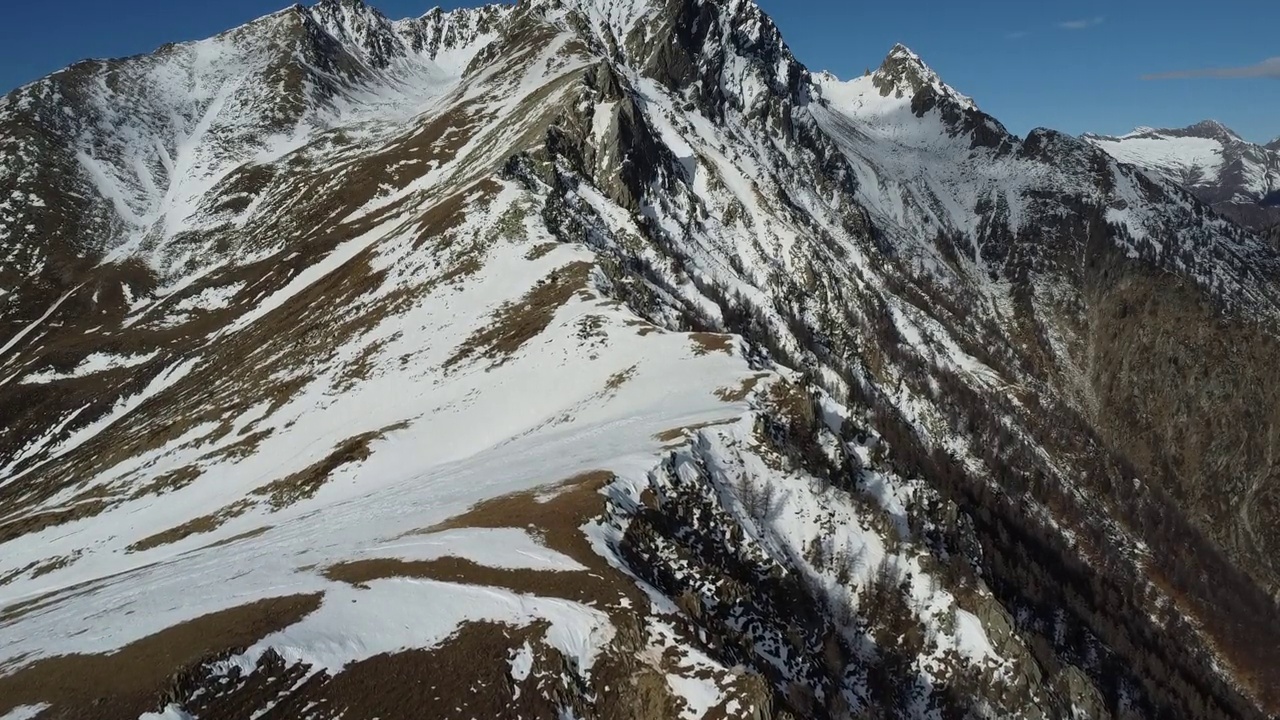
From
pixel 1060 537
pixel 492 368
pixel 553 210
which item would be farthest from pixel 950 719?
pixel 1060 537

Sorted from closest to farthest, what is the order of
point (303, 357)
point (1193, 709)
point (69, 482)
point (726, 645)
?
point (726, 645), point (69, 482), point (303, 357), point (1193, 709)

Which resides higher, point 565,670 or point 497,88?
point 497,88

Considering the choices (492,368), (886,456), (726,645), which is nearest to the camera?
(726,645)

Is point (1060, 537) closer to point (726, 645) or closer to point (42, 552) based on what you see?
point (726, 645)

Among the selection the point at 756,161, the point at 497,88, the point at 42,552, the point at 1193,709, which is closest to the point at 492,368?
the point at 42,552

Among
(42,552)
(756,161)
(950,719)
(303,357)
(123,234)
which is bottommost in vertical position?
(950,719)

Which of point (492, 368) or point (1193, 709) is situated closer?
point (492, 368)
